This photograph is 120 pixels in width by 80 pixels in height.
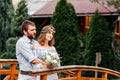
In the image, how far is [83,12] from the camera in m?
28.3

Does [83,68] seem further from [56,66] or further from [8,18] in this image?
[8,18]

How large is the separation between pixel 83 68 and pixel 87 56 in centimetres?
1386

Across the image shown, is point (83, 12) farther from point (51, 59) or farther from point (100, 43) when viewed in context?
point (51, 59)

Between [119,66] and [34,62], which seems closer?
[34,62]

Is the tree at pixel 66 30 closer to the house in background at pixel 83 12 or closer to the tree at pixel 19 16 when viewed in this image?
the tree at pixel 19 16

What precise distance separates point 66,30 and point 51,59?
51.7 feet

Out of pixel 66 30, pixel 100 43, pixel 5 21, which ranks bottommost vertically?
pixel 100 43

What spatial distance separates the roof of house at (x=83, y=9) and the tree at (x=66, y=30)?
2.42 m

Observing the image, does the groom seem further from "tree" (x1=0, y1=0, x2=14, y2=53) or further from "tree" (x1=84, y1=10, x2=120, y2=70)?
"tree" (x1=0, y1=0, x2=14, y2=53)

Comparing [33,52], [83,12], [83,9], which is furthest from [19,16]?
[33,52]

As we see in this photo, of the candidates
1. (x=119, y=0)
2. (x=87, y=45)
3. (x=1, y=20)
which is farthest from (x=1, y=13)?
(x=119, y=0)

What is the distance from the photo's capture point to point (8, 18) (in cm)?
2720

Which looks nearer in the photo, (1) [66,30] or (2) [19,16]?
(1) [66,30]

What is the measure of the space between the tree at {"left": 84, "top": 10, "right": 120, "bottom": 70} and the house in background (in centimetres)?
223
